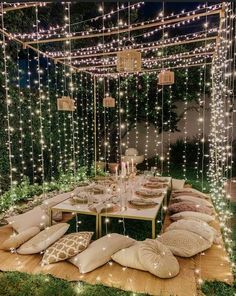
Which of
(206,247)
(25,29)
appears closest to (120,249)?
(206,247)

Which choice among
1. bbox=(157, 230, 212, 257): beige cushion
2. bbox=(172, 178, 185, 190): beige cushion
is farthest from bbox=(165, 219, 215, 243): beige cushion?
bbox=(172, 178, 185, 190): beige cushion

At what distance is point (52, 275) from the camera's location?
3061 mm

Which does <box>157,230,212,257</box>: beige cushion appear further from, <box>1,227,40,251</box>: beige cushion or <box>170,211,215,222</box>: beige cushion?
<box>1,227,40,251</box>: beige cushion

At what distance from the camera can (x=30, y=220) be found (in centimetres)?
427

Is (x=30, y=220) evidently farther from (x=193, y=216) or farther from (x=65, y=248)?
(x=193, y=216)

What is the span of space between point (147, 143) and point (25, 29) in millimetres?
6059

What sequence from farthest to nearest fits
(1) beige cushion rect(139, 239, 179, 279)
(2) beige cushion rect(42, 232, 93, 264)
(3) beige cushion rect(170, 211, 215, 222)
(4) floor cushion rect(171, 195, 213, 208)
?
(4) floor cushion rect(171, 195, 213, 208) → (3) beige cushion rect(170, 211, 215, 222) → (2) beige cushion rect(42, 232, 93, 264) → (1) beige cushion rect(139, 239, 179, 279)

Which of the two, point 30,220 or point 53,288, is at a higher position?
point 30,220

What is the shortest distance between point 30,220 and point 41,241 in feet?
2.49

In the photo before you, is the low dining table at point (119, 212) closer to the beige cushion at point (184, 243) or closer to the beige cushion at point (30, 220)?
the beige cushion at point (184, 243)

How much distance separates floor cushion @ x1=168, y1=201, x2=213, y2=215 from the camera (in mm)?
4691

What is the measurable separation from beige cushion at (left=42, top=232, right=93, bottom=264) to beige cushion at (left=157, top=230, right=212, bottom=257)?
913 millimetres

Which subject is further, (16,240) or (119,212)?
(119,212)

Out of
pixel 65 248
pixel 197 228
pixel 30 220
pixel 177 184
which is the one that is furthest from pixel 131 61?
pixel 177 184
